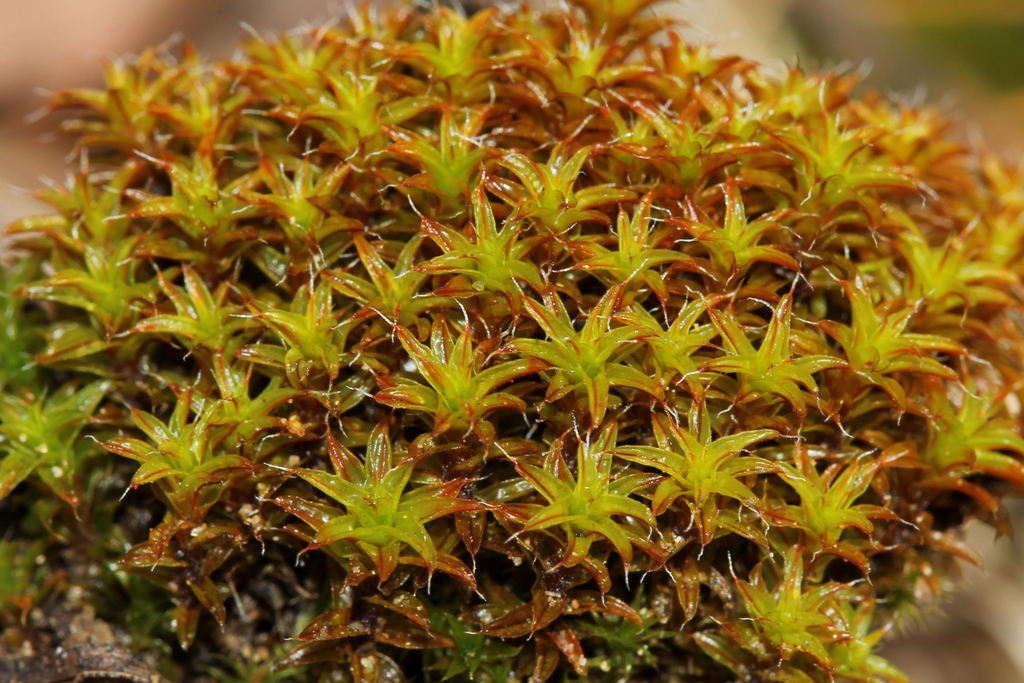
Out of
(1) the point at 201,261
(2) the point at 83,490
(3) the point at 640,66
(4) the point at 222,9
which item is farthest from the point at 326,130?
(4) the point at 222,9

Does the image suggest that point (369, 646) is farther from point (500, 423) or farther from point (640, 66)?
point (640, 66)

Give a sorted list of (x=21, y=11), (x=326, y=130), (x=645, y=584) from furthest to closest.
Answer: (x=21, y=11)
(x=326, y=130)
(x=645, y=584)

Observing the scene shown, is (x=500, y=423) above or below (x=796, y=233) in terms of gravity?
below

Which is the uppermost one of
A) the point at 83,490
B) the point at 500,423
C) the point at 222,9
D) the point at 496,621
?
the point at 222,9

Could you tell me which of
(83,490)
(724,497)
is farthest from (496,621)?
(83,490)

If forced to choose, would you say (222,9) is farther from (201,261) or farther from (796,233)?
(796,233)

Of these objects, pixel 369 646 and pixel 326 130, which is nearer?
pixel 369 646

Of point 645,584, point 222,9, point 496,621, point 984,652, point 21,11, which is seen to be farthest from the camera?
point 222,9
